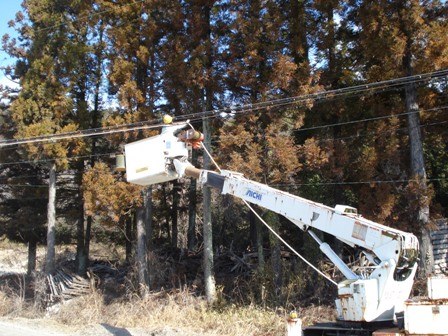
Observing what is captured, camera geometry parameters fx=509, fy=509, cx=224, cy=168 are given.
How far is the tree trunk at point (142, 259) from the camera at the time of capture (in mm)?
19939

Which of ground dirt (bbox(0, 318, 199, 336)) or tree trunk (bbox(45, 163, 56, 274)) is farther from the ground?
tree trunk (bbox(45, 163, 56, 274))

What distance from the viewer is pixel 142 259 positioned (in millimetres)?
20766

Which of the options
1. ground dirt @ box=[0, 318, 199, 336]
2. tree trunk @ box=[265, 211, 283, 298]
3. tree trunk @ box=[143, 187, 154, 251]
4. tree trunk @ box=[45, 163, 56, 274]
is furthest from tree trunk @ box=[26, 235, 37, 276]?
tree trunk @ box=[265, 211, 283, 298]

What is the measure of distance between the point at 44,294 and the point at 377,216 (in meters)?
14.5

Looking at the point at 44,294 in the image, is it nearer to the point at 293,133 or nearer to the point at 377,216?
the point at 293,133

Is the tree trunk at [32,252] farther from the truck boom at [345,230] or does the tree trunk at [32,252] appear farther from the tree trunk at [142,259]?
the truck boom at [345,230]

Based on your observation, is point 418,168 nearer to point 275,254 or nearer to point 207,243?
point 275,254

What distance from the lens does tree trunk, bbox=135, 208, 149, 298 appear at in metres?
19.9

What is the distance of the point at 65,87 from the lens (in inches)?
918

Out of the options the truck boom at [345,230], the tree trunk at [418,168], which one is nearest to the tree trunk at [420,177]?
the tree trunk at [418,168]

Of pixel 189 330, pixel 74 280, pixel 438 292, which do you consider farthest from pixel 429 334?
pixel 74 280

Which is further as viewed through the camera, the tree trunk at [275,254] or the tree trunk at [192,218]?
the tree trunk at [192,218]

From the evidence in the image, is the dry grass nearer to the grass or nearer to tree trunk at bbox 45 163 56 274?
the grass

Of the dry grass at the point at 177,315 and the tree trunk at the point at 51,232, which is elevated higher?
the tree trunk at the point at 51,232
